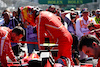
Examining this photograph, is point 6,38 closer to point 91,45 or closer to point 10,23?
point 91,45

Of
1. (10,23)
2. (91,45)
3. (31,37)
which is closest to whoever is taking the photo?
(91,45)

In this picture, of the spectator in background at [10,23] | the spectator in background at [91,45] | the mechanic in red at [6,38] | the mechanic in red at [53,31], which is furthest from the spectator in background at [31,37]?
the spectator in background at [91,45]

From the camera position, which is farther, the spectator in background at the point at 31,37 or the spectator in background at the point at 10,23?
the spectator in background at the point at 10,23

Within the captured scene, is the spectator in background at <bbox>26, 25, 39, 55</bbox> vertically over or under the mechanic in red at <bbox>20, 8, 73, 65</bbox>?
under

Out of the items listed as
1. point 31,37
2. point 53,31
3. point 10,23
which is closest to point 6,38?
point 53,31

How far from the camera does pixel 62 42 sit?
2.73 m

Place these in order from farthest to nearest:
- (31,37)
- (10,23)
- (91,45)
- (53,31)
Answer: (10,23), (31,37), (53,31), (91,45)

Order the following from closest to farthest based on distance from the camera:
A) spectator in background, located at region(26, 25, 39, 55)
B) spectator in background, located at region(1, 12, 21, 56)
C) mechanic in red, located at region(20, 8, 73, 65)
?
mechanic in red, located at region(20, 8, 73, 65) < spectator in background, located at region(26, 25, 39, 55) < spectator in background, located at region(1, 12, 21, 56)

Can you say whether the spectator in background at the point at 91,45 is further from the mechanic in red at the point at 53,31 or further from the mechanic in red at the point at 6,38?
the mechanic in red at the point at 6,38

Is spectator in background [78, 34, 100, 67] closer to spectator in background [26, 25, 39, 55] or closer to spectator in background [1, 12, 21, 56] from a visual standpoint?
spectator in background [26, 25, 39, 55]

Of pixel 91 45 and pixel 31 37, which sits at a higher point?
pixel 91 45

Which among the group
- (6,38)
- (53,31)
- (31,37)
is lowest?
(31,37)

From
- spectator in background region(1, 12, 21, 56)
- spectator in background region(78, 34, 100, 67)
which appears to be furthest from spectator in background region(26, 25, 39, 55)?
spectator in background region(78, 34, 100, 67)

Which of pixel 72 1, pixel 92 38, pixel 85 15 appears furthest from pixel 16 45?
pixel 72 1
